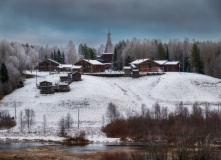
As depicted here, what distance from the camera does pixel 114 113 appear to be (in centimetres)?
5872

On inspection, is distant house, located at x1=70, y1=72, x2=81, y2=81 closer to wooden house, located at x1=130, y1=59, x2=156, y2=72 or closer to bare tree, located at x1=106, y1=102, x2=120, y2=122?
wooden house, located at x1=130, y1=59, x2=156, y2=72

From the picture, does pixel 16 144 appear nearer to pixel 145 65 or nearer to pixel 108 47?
pixel 145 65

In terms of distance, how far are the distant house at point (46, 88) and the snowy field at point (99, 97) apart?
4.44ft

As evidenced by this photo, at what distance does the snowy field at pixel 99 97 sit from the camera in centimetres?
5813

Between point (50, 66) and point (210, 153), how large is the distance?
75243 millimetres

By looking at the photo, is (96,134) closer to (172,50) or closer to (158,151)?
(158,151)

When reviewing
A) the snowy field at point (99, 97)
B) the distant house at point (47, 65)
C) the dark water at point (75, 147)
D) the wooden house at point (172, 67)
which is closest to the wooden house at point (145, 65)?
the wooden house at point (172, 67)

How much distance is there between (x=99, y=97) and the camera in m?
70.1

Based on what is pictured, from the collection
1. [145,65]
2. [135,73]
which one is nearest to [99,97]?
[135,73]

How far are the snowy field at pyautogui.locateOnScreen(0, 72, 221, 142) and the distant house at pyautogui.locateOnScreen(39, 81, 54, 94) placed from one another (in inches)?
53.3

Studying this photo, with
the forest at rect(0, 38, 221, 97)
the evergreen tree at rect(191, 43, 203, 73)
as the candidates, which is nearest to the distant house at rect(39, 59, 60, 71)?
the forest at rect(0, 38, 221, 97)

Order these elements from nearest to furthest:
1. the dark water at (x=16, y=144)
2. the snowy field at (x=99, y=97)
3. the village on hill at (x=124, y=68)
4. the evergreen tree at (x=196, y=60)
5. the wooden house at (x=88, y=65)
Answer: the dark water at (x=16, y=144) → the snowy field at (x=99, y=97) → the village on hill at (x=124, y=68) → the evergreen tree at (x=196, y=60) → the wooden house at (x=88, y=65)

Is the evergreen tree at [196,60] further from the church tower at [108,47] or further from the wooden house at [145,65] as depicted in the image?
the church tower at [108,47]

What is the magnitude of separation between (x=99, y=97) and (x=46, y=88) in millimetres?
13253
